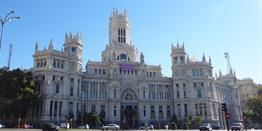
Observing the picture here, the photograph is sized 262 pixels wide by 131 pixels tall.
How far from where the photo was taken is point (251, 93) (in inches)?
5256

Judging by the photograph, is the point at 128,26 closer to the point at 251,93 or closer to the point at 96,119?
the point at 96,119

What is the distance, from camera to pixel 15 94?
225 ft

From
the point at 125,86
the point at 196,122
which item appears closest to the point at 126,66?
the point at 125,86

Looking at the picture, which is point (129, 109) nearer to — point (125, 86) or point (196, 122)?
point (125, 86)

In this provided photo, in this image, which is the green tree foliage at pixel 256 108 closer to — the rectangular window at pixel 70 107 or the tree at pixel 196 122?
the tree at pixel 196 122

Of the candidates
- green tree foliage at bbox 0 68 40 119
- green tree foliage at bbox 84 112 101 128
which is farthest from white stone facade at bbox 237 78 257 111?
green tree foliage at bbox 0 68 40 119

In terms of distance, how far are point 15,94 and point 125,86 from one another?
34389 mm

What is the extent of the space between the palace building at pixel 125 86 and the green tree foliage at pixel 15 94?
7.73 m

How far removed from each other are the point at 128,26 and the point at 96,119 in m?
43.1

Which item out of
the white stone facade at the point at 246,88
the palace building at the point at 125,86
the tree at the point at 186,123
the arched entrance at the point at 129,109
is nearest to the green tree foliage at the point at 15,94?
the palace building at the point at 125,86

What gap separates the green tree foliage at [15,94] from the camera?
223 feet

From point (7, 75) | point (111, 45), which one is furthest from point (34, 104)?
point (111, 45)

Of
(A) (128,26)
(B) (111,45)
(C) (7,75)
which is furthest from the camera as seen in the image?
(A) (128,26)

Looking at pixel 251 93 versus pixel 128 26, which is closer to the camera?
pixel 128 26
